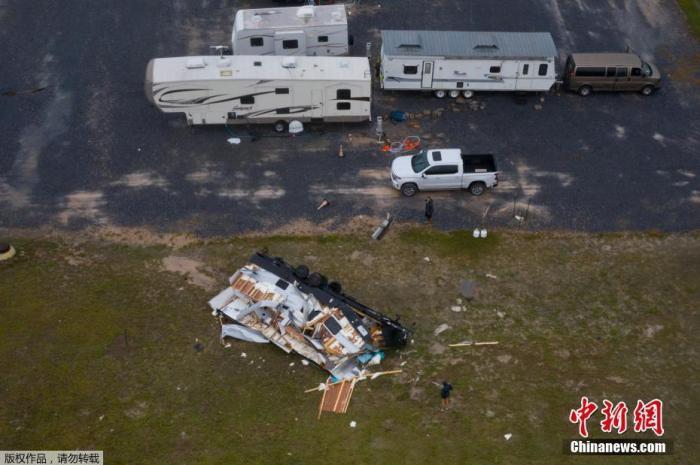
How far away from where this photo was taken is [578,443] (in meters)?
19.6

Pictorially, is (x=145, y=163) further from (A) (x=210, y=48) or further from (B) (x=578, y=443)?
(B) (x=578, y=443)

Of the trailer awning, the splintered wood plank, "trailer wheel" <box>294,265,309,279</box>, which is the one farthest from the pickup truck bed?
the splintered wood plank

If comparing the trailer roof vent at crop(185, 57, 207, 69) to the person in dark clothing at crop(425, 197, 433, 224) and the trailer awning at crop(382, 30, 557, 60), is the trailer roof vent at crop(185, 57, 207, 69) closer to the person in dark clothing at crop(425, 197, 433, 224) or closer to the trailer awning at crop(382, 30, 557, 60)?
the trailer awning at crop(382, 30, 557, 60)

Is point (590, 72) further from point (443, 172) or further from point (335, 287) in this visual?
point (335, 287)

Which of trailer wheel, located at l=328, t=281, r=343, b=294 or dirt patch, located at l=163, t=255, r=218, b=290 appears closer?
trailer wheel, located at l=328, t=281, r=343, b=294

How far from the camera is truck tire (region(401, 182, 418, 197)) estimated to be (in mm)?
27578

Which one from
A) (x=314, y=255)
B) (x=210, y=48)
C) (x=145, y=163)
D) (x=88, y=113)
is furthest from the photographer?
(x=210, y=48)

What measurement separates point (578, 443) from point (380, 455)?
5.82m

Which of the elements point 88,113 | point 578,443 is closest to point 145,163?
point 88,113

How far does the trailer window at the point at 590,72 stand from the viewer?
1271 inches

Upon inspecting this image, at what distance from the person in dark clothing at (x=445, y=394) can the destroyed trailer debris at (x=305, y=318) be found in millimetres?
2233

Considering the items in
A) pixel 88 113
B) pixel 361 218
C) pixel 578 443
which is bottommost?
pixel 578 443

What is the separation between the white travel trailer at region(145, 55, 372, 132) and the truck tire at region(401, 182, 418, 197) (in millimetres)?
5009

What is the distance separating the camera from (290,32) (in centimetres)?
3297
